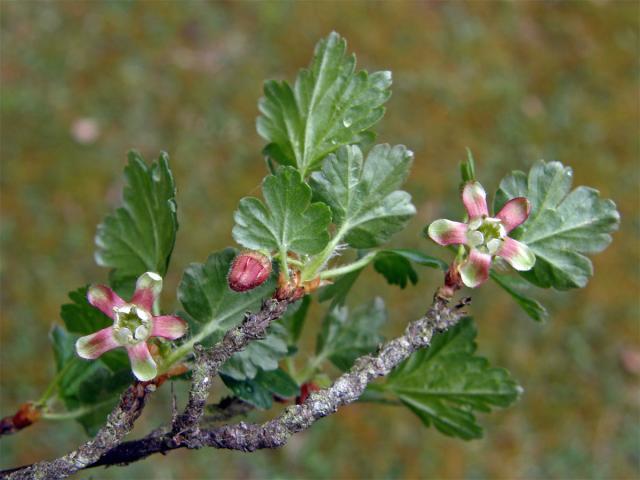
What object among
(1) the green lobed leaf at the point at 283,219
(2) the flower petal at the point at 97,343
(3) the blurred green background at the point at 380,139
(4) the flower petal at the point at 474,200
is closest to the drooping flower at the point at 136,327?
(2) the flower petal at the point at 97,343

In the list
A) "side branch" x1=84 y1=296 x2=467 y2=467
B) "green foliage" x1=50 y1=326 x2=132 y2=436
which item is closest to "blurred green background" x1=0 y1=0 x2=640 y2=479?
"green foliage" x1=50 y1=326 x2=132 y2=436

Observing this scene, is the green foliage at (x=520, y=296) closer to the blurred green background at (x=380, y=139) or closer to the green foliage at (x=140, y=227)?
the green foliage at (x=140, y=227)

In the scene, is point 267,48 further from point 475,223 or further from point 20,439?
point 475,223

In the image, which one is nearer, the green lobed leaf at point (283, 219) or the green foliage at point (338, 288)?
the green lobed leaf at point (283, 219)

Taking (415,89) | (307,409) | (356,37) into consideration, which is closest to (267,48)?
(356,37)

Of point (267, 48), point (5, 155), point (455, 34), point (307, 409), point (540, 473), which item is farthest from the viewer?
point (455, 34)

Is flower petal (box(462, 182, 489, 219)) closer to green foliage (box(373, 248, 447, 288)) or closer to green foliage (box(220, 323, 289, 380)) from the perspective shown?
green foliage (box(373, 248, 447, 288))
